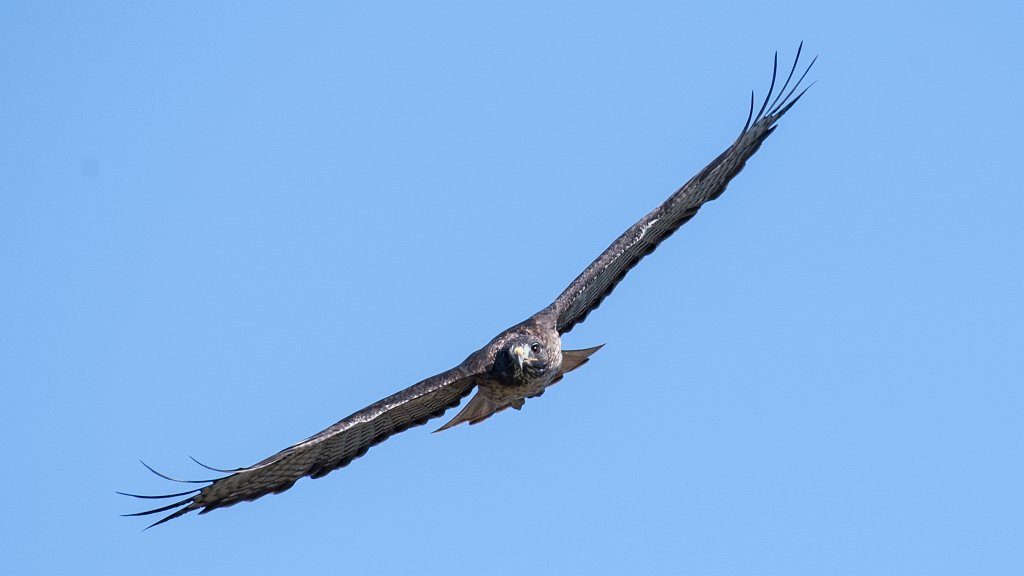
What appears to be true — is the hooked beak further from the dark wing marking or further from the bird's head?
the dark wing marking

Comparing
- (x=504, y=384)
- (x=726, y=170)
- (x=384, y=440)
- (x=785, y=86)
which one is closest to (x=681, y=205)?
(x=726, y=170)

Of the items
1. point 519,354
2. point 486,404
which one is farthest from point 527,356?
point 486,404

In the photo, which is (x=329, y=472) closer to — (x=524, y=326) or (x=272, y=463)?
(x=272, y=463)

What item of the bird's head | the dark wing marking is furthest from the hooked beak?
the dark wing marking

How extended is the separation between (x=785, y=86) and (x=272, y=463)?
536cm

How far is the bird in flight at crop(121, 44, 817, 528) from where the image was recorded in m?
12.1

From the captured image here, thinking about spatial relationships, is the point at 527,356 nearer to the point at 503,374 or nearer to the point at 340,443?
the point at 503,374

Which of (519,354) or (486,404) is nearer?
(519,354)

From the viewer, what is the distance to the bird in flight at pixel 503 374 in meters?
12.1

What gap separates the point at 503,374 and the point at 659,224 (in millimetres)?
1903

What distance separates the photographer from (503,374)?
12117 millimetres

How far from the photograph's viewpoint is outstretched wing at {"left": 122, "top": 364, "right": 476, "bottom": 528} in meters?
12.0

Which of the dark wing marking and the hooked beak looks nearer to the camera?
the hooked beak

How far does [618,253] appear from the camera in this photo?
12.4 m
